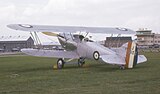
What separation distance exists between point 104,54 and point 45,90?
7570mm

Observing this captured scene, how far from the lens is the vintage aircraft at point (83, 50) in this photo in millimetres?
15891

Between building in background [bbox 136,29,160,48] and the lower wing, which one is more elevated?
building in background [bbox 136,29,160,48]

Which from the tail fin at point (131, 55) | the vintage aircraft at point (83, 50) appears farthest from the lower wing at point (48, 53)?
the tail fin at point (131, 55)

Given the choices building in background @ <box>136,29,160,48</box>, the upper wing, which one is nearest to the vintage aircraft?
the upper wing

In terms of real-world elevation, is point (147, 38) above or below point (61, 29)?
above

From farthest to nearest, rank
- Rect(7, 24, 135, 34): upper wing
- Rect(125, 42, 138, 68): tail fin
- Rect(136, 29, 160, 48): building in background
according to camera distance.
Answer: Rect(136, 29, 160, 48): building in background → Rect(7, 24, 135, 34): upper wing → Rect(125, 42, 138, 68): tail fin

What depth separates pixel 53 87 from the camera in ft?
32.7

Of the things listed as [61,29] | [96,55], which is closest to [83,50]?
[96,55]

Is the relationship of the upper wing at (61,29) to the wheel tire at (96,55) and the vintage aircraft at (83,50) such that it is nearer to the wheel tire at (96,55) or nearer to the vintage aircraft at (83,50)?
the vintage aircraft at (83,50)

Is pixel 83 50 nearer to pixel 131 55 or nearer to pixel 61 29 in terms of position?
pixel 61 29

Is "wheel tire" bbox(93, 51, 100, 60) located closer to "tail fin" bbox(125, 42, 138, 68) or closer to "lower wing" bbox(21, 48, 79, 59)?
"tail fin" bbox(125, 42, 138, 68)

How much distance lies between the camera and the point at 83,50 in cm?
1827

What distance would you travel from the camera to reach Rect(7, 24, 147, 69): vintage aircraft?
1589cm

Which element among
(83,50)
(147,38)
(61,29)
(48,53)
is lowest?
(48,53)
